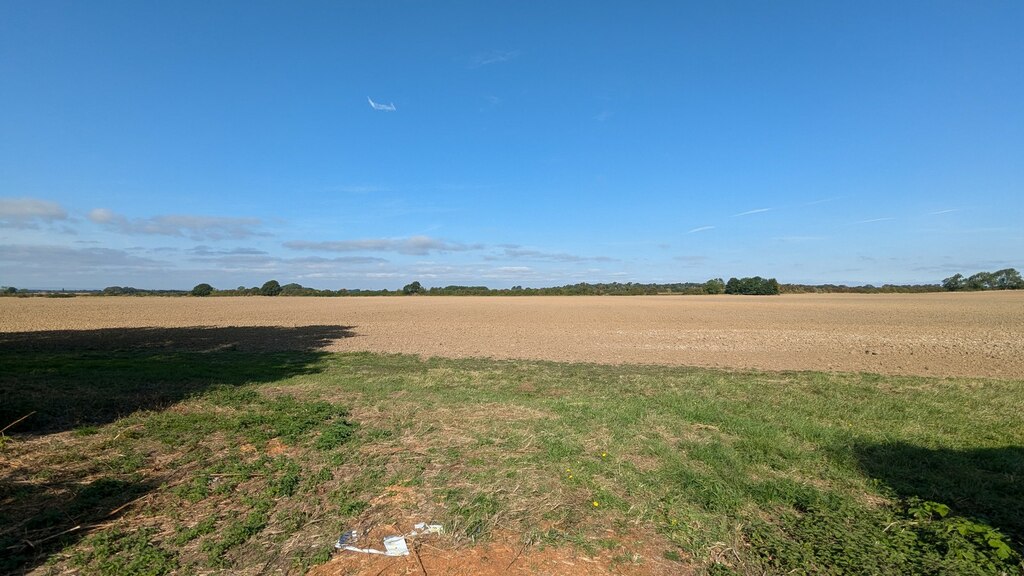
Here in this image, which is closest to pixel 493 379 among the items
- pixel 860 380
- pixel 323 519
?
pixel 323 519

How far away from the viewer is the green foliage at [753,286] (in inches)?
4358

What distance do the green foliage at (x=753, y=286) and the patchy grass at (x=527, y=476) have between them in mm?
112105

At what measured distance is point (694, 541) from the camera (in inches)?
166

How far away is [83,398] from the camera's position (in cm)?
882

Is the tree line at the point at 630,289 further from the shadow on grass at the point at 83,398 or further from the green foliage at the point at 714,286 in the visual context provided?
the shadow on grass at the point at 83,398

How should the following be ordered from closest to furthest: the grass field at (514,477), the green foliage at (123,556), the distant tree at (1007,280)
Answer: the green foliage at (123,556)
the grass field at (514,477)
the distant tree at (1007,280)

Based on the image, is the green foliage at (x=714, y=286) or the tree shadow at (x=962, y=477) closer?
the tree shadow at (x=962, y=477)

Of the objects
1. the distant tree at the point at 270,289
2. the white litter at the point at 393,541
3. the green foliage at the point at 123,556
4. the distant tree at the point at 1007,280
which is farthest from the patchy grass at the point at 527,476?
the distant tree at the point at 1007,280

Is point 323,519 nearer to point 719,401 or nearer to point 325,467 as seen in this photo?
point 325,467

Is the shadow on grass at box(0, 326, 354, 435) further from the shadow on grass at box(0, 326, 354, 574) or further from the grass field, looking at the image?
the grass field

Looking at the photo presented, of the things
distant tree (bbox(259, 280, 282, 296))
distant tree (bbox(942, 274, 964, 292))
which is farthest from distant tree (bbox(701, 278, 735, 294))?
distant tree (bbox(259, 280, 282, 296))

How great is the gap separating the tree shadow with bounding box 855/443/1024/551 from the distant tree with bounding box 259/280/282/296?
122792mm

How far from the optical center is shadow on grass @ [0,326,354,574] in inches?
172

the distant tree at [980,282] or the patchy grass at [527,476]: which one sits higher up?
the distant tree at [980,282]
